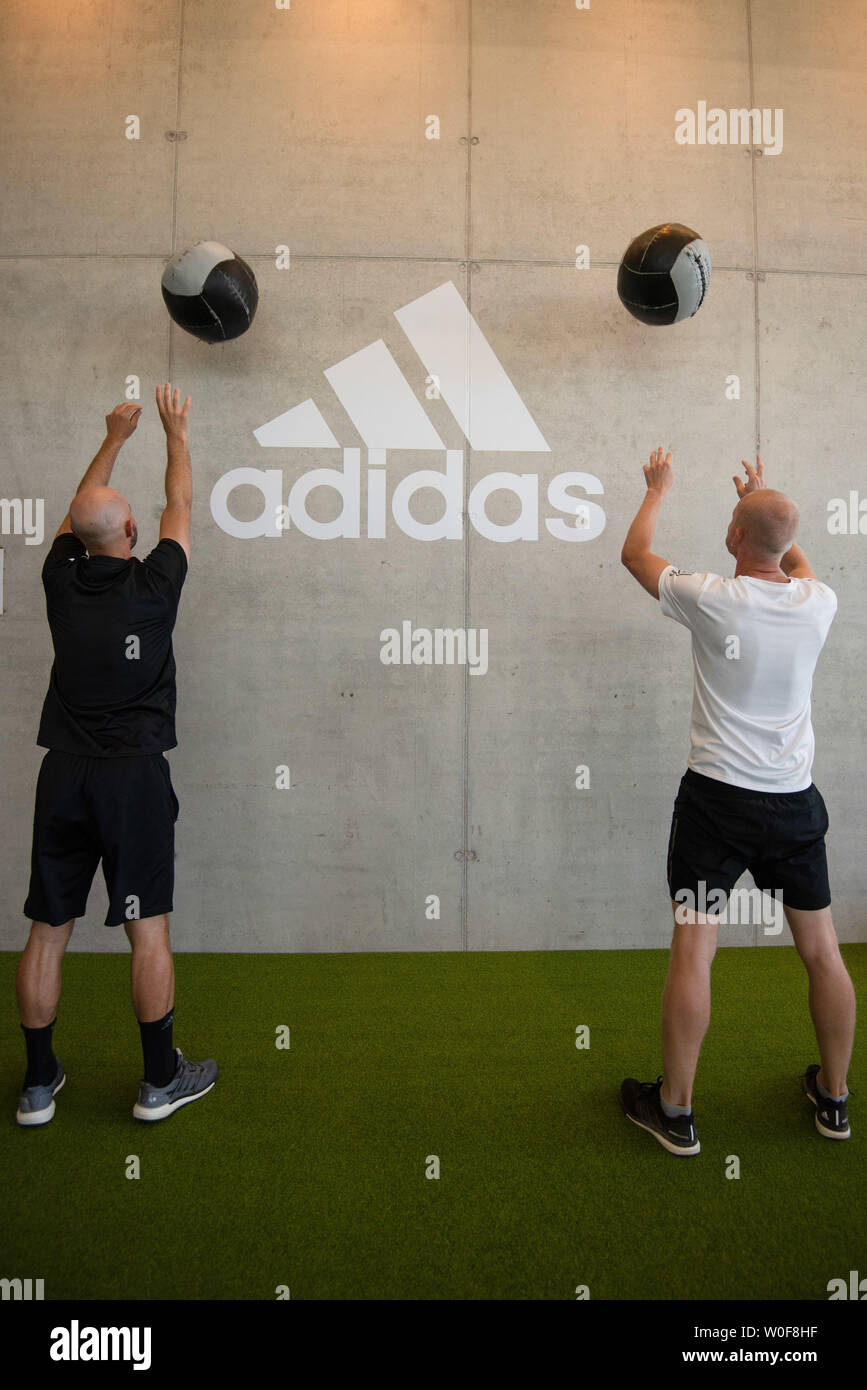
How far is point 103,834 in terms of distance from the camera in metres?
A: 2.15

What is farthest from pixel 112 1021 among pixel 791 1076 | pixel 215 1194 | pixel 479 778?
pixel 791 1076

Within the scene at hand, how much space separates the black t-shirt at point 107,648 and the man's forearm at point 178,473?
0.18 meters

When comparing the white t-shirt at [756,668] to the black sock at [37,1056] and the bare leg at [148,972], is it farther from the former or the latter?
the black sock at [37,1056]

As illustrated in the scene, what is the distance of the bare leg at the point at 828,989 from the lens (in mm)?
2105

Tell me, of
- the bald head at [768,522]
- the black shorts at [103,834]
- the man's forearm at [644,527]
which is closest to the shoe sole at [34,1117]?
the black shorts at [103,834]

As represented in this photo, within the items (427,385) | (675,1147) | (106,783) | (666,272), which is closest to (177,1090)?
(106,783)

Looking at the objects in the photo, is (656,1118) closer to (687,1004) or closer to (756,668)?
(687,1004)

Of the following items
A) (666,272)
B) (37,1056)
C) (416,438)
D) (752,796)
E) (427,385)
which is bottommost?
(37,1056)

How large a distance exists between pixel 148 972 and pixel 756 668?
70.6 inches

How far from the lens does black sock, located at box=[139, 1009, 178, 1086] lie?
2.20m

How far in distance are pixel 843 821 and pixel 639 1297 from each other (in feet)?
8.60

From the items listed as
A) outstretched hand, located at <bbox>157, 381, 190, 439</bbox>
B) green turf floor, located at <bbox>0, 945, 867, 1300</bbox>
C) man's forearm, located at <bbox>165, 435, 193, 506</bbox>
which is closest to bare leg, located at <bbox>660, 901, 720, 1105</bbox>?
green turf floor, located at <bbox>0, 945, 867, 1300</bbox>

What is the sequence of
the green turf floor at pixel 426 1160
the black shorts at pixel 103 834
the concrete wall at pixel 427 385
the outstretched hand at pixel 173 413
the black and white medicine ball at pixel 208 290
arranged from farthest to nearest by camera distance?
the concrete wall at pixel 427 385 → the black and white medicine ball at pixel 208 290 → the outstretched hand at pixel 173 413 → the black shorts at pixel 103 834 → the green turf floor at pixel 426 1160

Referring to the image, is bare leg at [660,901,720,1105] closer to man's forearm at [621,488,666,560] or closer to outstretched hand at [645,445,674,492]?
man's forearm at [621,488,666,560]
